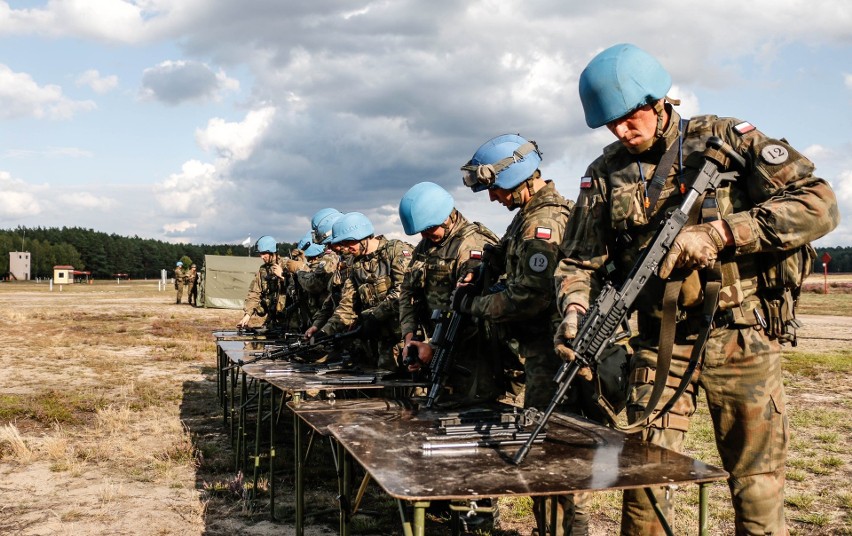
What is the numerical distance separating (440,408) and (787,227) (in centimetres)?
208

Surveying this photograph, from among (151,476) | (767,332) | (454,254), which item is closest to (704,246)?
(767,332)

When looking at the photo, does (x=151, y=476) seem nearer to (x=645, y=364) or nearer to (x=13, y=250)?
(x=645, y=364)

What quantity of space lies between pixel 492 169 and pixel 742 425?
2250mm

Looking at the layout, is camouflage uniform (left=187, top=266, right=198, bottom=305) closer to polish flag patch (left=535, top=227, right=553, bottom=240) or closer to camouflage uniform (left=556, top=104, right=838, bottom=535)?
polish flag patch (left=535, top=227, right=553, bottom=240)

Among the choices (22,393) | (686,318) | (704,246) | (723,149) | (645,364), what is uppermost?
(723,149)

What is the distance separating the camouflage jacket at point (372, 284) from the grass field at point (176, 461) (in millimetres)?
1520

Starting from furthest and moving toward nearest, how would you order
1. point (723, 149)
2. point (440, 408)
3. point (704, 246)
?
point (440, 408)
point (723, 149)
point (704, 246)

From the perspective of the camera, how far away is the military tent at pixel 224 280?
33875 millimetres

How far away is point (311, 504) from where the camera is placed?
6250 millimetres

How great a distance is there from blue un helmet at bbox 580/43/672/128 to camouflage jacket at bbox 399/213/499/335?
92.1 inches

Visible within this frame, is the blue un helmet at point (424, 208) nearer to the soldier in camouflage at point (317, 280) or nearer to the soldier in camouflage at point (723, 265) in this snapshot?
the soldier in camouflage at point (723, 265)

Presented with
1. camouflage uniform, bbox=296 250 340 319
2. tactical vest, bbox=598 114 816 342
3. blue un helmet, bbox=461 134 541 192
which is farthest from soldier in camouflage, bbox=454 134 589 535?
camouflage uniform, bbox=296 250 340 319

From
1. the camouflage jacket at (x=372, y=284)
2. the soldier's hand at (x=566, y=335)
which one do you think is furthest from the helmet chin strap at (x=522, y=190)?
the camouflage jacket at (x=372, y=284)

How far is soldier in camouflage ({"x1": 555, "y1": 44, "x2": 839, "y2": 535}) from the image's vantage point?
10.2ft
